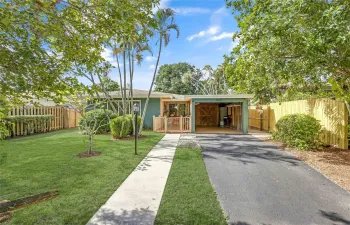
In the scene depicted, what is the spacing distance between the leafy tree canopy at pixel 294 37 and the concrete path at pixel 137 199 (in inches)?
139

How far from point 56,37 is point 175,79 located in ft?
116

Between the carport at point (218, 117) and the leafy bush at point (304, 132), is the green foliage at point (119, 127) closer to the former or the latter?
the carport at point (218, 117)

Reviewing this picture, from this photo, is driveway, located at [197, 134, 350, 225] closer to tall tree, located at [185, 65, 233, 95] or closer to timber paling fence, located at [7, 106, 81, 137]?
timber paling fence, located at [7, 106, 81, 137]

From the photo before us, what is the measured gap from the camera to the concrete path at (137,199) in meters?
3.09

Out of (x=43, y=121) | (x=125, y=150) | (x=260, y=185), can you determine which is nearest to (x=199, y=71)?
(x=43, y=121)

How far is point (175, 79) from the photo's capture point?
38.0 meters

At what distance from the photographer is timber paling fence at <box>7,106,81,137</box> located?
38.1 feet

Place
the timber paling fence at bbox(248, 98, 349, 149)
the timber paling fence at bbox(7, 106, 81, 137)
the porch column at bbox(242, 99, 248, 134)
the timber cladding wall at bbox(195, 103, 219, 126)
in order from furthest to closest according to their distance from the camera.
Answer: the timber cladding wall at bbox(195, 103, 219, 126), the porch column at bbox(242, 99, 248, 134), the timber paling fence at bbox(7, 106, 81, 137), the timber paling fence at bbox(248, 98, 349, 149)

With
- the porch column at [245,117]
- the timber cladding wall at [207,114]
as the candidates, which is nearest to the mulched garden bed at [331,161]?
the porch column at [245,117]

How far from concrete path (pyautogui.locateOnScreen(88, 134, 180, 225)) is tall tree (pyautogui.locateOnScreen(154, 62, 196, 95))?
31978 millimetres

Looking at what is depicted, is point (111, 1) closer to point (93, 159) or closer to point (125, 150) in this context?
point (93, 159)

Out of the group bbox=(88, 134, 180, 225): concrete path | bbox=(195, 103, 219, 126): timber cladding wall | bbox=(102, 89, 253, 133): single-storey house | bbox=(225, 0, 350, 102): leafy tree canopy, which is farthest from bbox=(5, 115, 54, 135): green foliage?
bbox=(195, 103, 219, 126): timber cladding wall

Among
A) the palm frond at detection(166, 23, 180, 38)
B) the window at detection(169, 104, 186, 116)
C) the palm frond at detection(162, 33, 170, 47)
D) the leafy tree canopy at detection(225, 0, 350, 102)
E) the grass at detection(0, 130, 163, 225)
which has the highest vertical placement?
the palm frond at detection(166, 23, 180, 38)

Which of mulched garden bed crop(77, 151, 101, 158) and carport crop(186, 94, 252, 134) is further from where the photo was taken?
carport crop(186, 94, 252, 134)
